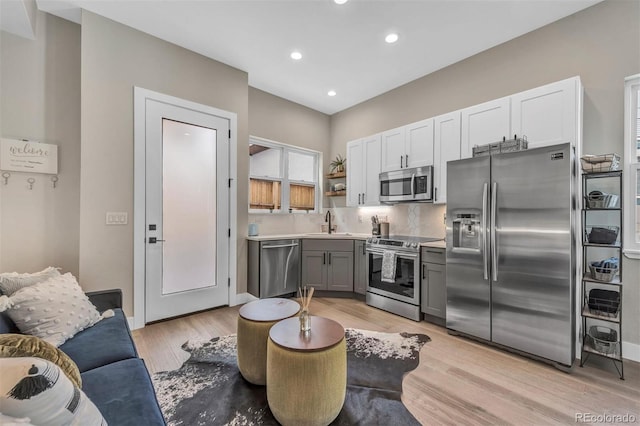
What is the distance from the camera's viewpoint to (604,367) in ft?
7.76

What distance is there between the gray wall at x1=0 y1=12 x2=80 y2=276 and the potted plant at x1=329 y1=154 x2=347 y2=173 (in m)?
3.61

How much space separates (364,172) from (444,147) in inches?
51.7

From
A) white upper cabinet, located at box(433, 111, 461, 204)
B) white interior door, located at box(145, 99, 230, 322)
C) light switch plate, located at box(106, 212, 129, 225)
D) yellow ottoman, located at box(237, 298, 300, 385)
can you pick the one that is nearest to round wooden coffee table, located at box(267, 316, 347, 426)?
yellow ottoman, located at box(237, 298, 300, 385)

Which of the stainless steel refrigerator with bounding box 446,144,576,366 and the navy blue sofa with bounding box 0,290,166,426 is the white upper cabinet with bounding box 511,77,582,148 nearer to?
the stainless steel refrigerator with bounding box 446,144,576,366

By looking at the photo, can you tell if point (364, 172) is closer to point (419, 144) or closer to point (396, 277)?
point (419, 144)

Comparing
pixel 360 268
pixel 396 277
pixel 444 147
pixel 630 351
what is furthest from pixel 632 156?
pixel 360 268

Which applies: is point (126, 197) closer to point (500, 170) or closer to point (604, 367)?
point (500, 170)

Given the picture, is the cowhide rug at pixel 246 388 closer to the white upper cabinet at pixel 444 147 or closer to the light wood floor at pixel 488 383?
the light wood floor at pixel 488 383

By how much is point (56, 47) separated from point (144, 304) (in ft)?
9.17

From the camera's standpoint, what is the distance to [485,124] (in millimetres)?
3170

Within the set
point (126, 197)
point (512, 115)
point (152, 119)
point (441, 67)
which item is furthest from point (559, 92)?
point (126, 197)

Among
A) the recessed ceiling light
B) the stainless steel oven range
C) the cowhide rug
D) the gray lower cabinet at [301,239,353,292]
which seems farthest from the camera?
the gray lower cabinet at [301,239,353,292]

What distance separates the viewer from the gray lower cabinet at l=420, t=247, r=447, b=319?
316 cm

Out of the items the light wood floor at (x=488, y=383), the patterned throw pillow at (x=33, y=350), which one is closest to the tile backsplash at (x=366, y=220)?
the light wood floor at (x=488, y=383)
